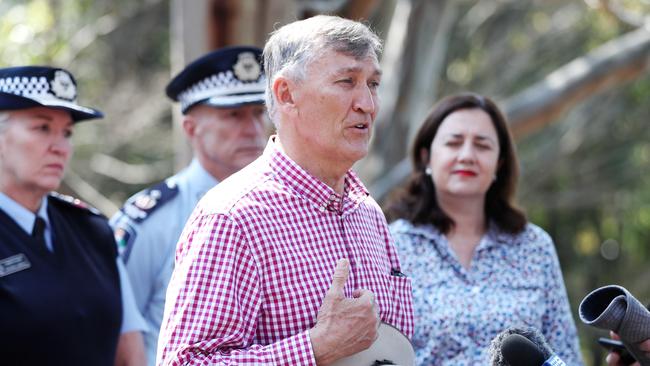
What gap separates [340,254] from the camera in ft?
9.51

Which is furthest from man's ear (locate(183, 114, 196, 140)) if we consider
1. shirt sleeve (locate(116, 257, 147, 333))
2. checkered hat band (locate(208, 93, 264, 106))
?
shirt sleeve (locate(116, 257, 147, 333))

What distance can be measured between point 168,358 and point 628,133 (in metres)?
14.2

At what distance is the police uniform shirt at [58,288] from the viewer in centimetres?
362

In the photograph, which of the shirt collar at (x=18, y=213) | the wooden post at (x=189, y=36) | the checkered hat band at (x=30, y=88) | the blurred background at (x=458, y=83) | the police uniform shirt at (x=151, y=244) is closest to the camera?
the shirt collar at (x=18, y=213)

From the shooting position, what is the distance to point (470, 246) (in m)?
4.42

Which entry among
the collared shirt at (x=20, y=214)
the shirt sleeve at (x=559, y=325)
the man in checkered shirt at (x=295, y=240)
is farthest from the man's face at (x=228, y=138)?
the man in checkered shirt at (x=295, y=240)

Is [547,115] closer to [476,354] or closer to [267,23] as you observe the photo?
[267,23]

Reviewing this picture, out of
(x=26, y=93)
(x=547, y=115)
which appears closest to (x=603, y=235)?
(x=547, y=115)

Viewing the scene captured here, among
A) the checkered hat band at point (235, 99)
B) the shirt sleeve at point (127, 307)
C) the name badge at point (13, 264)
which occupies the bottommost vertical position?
the shirt sleeve at point (127, 307)

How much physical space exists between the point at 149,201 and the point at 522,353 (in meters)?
2.28

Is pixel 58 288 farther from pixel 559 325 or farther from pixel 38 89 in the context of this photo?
pixel 559 325

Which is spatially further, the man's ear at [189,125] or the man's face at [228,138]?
the man's ear at [189,125]

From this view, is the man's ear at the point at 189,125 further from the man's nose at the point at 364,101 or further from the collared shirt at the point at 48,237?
the man's nose at the point at 364,101

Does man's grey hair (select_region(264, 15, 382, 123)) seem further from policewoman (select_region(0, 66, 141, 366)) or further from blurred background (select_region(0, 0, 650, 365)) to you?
blurred background (select_region(0, 0, 650, 365))
